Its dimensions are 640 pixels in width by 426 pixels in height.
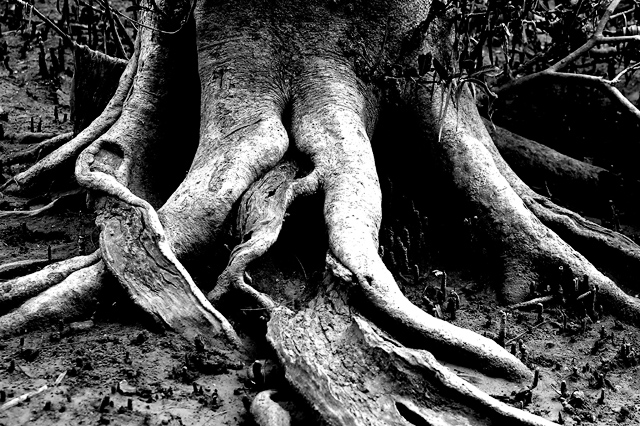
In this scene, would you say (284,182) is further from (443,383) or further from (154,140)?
(443,383)

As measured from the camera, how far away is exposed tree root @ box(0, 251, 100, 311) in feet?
13.4

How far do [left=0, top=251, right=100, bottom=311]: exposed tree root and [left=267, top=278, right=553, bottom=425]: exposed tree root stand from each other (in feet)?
3.64

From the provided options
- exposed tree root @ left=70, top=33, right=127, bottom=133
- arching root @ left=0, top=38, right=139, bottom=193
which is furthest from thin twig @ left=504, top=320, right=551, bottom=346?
exposed tree root @ left=70, top=33, right=127, bottom=133

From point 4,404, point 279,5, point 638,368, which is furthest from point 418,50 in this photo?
point 4,404

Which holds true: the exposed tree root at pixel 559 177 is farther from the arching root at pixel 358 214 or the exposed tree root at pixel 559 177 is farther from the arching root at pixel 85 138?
the arching root at pixel 85 138

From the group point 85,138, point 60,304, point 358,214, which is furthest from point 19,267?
point 358,214

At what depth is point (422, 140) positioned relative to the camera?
5305 millimetres

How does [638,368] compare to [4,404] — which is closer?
[4,404]

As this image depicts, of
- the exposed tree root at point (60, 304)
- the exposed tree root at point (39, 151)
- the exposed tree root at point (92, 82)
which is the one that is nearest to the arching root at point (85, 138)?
the exposed tree root at point (92, 82)

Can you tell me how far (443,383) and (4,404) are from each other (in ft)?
5.58

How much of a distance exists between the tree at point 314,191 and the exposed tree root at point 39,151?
72 centimetres

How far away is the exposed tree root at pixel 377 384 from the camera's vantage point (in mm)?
3367

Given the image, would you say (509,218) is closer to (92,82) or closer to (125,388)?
(125,388)

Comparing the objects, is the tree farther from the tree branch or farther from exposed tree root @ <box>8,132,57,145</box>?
exposed tree root @ <box>8,132,57,145</box>
